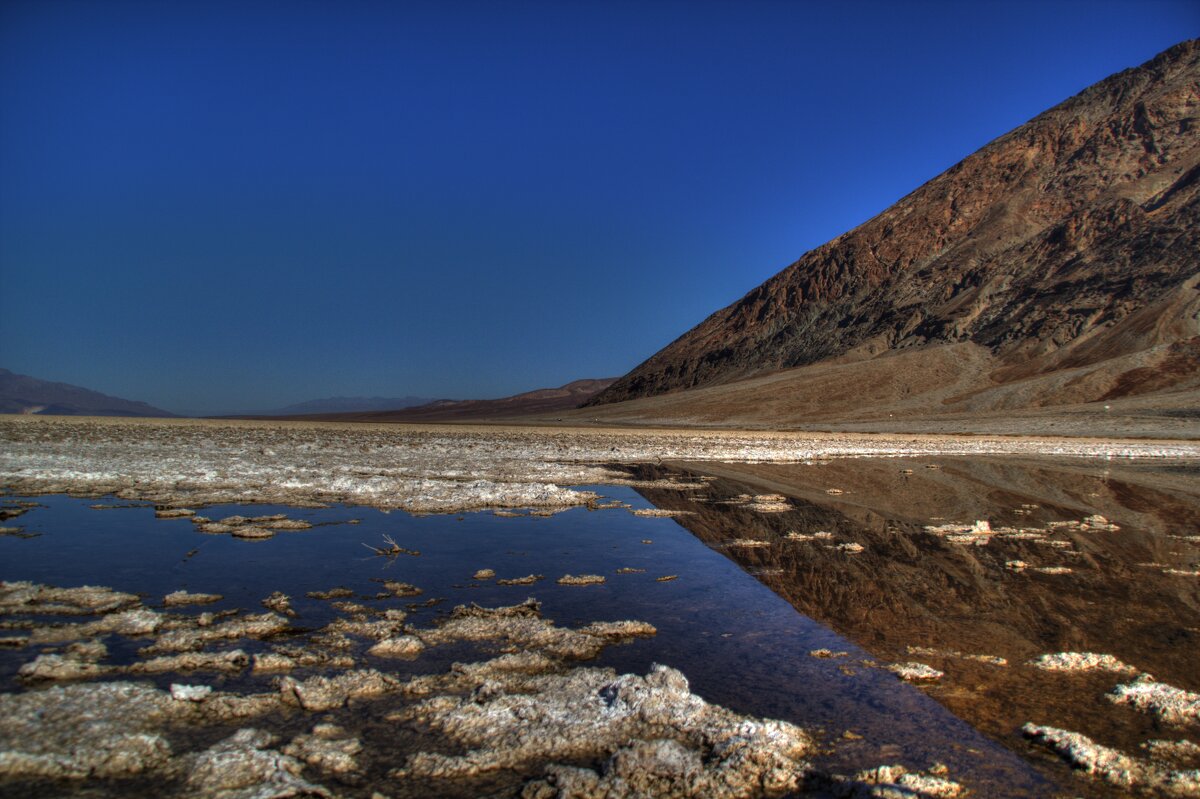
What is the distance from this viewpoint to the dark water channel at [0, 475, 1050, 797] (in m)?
3.77

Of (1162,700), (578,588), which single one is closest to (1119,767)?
(1162,700)

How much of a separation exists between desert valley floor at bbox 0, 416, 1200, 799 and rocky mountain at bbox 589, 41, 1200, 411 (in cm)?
5879

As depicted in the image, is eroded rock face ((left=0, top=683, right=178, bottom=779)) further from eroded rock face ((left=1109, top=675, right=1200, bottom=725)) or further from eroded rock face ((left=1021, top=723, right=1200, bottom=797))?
eroded rock face ((left=1109, top=675, right=1200, bottom=725))

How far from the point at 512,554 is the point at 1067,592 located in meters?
5.50

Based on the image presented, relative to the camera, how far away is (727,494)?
1445cm

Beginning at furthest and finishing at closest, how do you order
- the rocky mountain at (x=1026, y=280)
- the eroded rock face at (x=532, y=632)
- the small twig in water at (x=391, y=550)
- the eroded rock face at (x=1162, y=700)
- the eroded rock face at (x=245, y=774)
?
1. the rocky mountain at (x=1026, y=280)
2. the small twig in water at (x=391, y=550)
3. the eroded rock face at (x=532, y=632)
4. the eroded rock face at (x=1162, y=700)
5. the eroded rock face at (x=245, y=774)

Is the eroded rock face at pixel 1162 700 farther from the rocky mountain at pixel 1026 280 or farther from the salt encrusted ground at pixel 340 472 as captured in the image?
the rocky mountain at pixel 1026 280

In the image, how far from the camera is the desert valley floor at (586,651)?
321 cm

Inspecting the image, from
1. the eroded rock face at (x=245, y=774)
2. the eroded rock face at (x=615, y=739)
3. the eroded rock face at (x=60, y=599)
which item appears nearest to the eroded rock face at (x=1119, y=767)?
the eroded rock face at (x=615, y=739)

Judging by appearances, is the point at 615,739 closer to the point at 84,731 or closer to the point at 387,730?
the point at 387,730

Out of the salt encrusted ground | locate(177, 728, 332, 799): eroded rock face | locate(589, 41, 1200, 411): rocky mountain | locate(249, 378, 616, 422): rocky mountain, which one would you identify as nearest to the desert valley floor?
locate(177, 728, 332, 799): eroded rock face

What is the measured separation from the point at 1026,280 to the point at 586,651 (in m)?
83.2

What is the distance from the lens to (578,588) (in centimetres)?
666

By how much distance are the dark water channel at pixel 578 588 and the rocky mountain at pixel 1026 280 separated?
196ft
